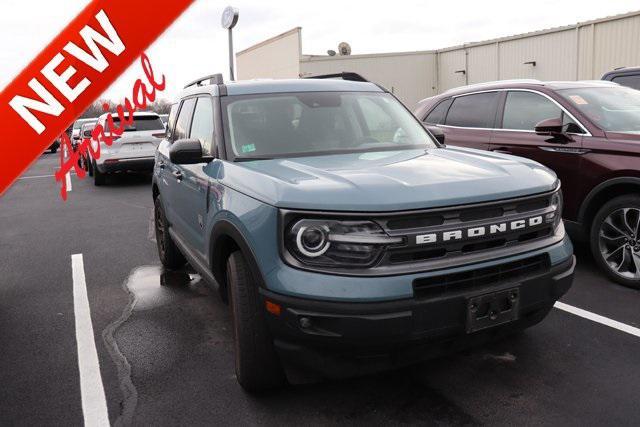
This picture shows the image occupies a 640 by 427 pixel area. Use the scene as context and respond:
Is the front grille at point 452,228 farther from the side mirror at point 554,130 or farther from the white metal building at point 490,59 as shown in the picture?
the white metal building at point 490,59

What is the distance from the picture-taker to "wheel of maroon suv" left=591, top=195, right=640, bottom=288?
15.2ft

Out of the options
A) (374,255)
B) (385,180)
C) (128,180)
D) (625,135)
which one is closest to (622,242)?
(625,135)

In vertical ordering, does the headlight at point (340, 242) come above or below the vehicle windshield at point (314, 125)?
below

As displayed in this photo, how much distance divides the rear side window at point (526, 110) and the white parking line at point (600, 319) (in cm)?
197

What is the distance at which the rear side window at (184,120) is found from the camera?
4.79 m

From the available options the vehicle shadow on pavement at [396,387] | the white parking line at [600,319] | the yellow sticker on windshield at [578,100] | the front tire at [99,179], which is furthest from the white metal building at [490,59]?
the vehicle shadow on pavement at [396,387]

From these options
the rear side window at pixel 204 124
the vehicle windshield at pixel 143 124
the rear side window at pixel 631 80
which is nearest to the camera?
the rear side window at pixel 204 124

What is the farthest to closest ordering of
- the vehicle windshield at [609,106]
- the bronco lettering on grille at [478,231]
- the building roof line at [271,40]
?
the building roof line at [271,40]
the vehicle windshield at [609,106]
the bronco lettering on grille at [478,231]

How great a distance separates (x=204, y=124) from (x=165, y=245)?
1.83m

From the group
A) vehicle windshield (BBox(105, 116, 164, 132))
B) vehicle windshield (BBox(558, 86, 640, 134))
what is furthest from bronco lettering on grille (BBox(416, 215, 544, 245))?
vehicle windshield (BBox(105, 116, 164, 132))

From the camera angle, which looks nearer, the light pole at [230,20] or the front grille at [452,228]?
the front grille at [452,228]

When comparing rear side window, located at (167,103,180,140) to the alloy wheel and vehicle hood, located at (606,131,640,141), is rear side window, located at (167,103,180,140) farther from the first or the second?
the alloy wheel

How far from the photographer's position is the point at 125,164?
13.0 m

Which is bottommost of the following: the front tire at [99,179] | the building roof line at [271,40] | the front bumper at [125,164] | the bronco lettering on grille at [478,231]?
the front tire at [99,179]
